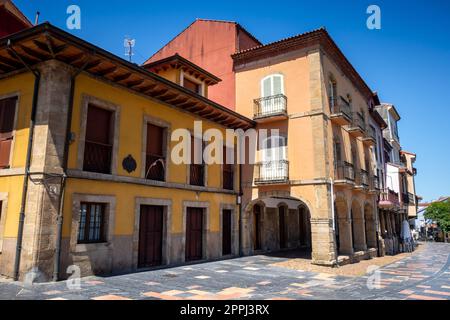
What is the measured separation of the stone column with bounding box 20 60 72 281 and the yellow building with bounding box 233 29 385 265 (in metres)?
9.20

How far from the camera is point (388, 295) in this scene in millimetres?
7629

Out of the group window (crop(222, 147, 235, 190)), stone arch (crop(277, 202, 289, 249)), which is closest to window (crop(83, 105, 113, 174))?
window (crop(222, 147, 235, 190))

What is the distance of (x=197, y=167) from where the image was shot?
45.7 ft

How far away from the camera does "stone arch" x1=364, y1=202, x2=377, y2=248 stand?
64.6ft

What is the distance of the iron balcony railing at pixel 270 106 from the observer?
601 inches

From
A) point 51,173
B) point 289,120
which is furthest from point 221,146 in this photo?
point 51,173

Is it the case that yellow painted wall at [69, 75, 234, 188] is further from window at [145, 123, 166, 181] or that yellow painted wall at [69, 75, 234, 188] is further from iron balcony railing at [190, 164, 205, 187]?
iron balcony railing at [190, 164, 205, 187]

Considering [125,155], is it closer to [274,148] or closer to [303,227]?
[274,148]

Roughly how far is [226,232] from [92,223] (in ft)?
23.8

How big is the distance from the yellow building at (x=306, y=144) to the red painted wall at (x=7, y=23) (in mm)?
9933

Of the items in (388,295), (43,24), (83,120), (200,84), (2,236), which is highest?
(200,84)
